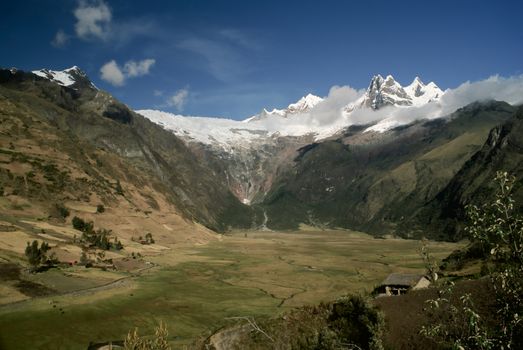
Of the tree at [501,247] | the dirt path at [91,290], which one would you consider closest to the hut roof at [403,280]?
the dirt path at [91,290]

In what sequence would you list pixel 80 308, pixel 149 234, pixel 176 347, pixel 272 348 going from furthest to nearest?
1. pixel 149 234
2. pixel 80 308
3. pixel 176 347
4. pixel 272 348

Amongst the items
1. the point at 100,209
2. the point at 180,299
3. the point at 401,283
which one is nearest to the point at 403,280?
the point at 401,283

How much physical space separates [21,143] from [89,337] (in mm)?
152171

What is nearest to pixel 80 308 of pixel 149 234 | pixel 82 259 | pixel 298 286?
pixel 82 259

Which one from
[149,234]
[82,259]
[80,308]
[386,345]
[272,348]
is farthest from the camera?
[149,234]

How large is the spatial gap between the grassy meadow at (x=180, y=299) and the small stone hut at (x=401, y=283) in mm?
7081

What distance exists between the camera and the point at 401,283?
7844cm

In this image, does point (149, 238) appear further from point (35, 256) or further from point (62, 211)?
point (35, 256)

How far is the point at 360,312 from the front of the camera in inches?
1315

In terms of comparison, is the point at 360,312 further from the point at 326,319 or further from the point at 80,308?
the point at 80,308

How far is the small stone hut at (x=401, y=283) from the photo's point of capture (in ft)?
252

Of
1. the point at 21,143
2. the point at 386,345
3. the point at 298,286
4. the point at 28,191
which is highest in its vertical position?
the point at 21,143

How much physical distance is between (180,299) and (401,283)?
41.8m

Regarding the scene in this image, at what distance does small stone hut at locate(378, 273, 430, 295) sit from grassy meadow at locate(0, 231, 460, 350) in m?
7.08
